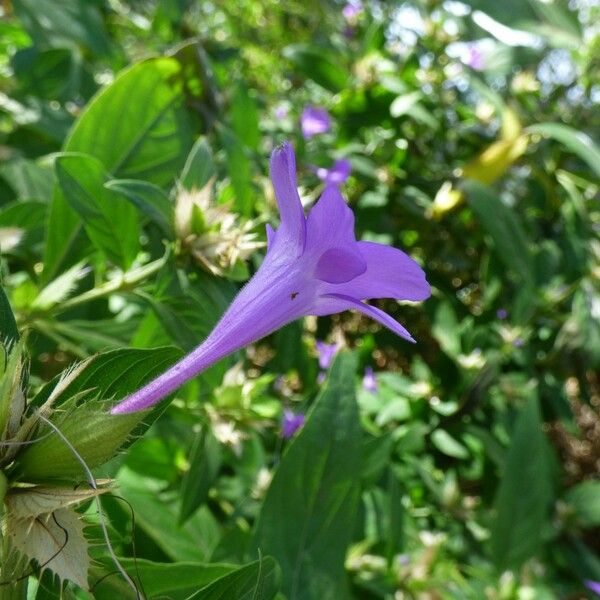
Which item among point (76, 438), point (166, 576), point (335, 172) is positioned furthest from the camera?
point (335, 172)

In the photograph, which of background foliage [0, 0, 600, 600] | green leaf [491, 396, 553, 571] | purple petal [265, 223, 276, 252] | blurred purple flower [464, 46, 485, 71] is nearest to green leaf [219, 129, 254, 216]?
background foliage [0, 0, 600, 600]

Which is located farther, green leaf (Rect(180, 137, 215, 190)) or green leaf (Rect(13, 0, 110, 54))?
green leaf (Rect(13, 0, 110, 54))

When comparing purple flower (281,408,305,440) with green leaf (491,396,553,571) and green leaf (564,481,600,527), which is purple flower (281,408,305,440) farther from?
green leaf (564,481,600,527)

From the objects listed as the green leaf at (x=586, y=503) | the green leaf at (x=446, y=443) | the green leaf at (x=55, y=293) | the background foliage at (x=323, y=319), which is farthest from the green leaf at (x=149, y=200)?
the green leaf at (x=586, y=503)

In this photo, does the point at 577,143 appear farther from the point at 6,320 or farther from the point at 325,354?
the point at 6,320

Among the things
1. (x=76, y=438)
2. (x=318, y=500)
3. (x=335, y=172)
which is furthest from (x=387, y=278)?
(x=335, y=172)

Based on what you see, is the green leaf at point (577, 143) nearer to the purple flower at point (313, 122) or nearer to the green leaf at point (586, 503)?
the purple flower at point (313, 122)

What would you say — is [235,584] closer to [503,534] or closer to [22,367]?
[22,367]

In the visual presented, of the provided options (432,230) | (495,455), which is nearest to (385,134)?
(432,230)
